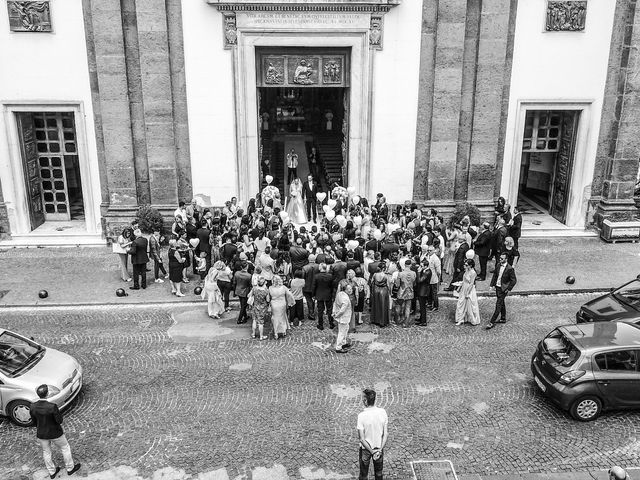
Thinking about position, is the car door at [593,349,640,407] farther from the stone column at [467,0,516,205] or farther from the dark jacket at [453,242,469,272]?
the stone column at [467,0,516,205]

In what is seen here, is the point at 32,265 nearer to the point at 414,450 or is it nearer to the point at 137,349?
the point at 137,349

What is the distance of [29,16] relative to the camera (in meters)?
19.3

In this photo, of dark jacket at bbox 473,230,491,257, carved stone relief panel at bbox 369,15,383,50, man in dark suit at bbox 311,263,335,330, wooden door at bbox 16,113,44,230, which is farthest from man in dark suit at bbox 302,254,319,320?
wooden door at bbox 16,113,44,230

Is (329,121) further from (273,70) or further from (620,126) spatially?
(620,126)

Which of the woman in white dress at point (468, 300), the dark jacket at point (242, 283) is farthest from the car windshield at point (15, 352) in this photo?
the woman in white dress at point (468, 300)

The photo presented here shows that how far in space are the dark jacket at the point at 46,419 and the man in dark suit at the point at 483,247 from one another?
1157 cm

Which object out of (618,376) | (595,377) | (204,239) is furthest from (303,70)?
(618,376)

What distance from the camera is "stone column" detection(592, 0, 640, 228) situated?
68.9 ft

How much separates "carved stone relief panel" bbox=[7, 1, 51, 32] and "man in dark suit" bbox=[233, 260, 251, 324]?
993cm

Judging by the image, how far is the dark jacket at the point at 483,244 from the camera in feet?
58.2

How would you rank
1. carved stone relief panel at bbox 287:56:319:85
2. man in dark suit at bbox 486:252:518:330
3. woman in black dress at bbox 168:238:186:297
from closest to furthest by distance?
1. man in dark suit at bbox 486:252:518:330
2. woman in black dress at bbox 168:238:186:297
3. carved stone relief panel at bbox 287:56:319:85

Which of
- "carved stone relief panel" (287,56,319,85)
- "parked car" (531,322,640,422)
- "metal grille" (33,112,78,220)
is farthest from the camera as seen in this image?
"metal grille" (33,112,78,220)

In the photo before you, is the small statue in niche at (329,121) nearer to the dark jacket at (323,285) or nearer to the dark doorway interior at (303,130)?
the dark doorway interior at (303,130)

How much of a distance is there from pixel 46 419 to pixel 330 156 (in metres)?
19.6
